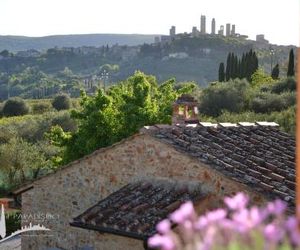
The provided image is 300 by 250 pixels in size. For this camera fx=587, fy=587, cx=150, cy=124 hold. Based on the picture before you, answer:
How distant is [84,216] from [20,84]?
287 feet

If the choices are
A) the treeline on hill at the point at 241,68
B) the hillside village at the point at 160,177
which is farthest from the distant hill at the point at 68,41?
the hillside village at the point at 160,177

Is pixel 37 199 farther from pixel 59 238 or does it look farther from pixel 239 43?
pixel 239 43

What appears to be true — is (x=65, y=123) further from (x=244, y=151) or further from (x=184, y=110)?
(x=244, y=151)

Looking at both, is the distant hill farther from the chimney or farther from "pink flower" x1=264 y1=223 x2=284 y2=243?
"pink flower" x1=264 y1=223 x2=284 y2=243

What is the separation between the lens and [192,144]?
8.56 m

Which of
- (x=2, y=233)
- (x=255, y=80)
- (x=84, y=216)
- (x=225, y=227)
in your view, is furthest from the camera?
(x=255, y=80)

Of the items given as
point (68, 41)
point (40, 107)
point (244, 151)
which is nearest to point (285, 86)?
point (244, 151)

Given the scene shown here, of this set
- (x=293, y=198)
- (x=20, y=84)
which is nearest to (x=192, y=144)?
(x=293, y=198)

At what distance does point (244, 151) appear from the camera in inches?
372

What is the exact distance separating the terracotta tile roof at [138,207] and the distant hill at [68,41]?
5652 inches

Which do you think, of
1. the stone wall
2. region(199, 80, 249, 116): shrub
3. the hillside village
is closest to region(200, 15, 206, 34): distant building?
the hillside village

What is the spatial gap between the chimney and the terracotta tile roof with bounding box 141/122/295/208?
706 millimetres

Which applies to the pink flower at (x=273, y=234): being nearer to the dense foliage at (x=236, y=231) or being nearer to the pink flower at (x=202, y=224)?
the dense foliage at (x=236, y=231)

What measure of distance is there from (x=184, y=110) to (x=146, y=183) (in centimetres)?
321
